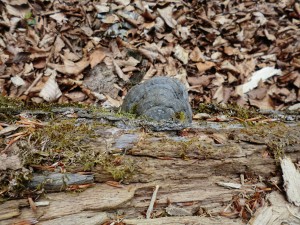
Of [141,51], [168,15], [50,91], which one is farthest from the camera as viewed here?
[168,15]

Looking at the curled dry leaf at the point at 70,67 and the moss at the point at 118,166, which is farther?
the curled dry leaf at the point at 70,67

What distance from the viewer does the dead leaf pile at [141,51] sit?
3.93 metres

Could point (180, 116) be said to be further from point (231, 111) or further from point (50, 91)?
point (50, 91)

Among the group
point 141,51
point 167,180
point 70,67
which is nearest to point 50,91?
point 70,67

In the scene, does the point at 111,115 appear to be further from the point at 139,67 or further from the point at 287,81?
the point at 287,81

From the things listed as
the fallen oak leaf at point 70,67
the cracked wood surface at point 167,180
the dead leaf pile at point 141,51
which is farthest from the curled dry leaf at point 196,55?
the cracked wood surface at point 167,180

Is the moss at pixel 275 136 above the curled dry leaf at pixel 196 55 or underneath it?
underneath

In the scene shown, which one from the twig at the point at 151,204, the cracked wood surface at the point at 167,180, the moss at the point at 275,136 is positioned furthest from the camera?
the moss at the point at 275,136

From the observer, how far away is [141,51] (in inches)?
168

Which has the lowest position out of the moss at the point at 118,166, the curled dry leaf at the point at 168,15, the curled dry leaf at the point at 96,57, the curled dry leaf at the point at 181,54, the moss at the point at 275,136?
the moss at the point at 275,136

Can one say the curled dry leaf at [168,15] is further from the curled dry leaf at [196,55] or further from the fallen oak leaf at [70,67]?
the fallen oak leaf at [70,67]

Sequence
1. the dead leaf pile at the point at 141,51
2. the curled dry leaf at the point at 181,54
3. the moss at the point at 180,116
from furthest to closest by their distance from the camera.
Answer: the curled dry leaf at the point at 181,54
the dead leaf pile at the point at 141,51
the moss at the point at 180,116

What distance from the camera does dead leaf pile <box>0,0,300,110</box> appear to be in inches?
155

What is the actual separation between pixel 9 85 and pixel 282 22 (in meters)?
4.18
